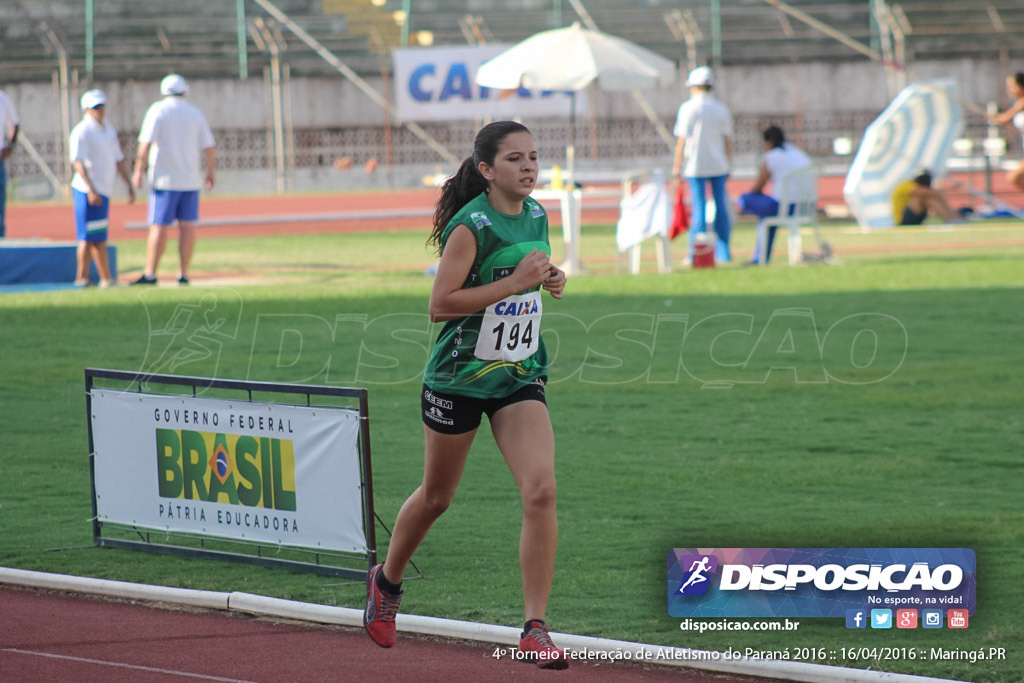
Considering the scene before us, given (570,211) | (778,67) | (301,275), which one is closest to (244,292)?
(301,275)

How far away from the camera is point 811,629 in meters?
5.05

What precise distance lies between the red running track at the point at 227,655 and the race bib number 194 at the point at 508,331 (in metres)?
1.06

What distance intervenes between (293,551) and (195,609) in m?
0.60

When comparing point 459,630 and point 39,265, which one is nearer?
point 459,630

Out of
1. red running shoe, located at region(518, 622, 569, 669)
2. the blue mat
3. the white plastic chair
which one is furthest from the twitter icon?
the white plastic chair

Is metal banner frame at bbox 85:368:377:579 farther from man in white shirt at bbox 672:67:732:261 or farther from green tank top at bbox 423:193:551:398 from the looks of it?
man in white shirt at bbox 672:67:732:261

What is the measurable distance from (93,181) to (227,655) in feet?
34.5

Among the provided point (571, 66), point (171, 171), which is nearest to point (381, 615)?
point (171, 171)

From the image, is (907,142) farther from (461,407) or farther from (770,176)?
(461,407)

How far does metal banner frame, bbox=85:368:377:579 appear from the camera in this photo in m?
5.53

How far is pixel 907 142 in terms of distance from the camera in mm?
20141

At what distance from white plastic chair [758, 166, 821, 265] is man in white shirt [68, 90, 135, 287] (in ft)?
23.9

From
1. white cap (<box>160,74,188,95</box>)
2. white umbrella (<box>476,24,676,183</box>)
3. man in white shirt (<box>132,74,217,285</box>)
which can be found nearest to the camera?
man in white shirt (<box>132,74,217,285</box>)

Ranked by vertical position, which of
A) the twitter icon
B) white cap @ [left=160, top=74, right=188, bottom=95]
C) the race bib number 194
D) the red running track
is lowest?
the red running track
